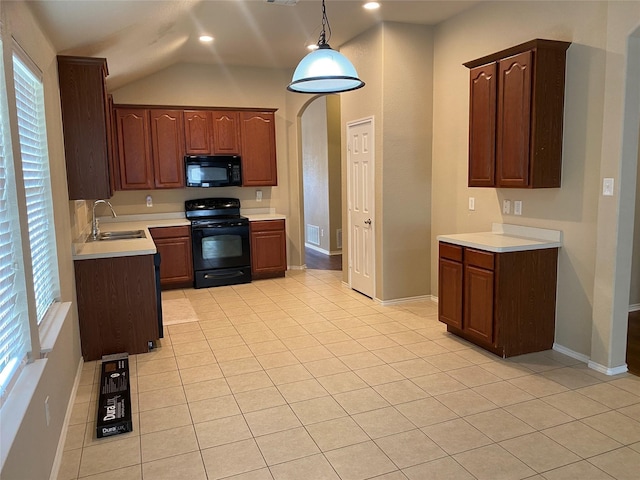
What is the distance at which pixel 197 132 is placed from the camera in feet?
21.2

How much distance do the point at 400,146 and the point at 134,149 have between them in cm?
339

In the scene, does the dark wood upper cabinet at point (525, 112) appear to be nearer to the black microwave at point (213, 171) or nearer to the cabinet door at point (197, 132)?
the black microwave at point (213, 171)

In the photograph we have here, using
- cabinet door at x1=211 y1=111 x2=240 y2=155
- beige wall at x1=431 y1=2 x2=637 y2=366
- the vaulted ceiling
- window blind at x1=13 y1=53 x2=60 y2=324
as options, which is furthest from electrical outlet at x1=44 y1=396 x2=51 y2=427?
cabinet door at x1=211 y1=111 x2=240 y2=155

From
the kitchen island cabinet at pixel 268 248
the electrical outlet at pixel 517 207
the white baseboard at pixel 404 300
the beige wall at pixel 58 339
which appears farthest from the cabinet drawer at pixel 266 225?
the electrical outlet at pixel 517 207

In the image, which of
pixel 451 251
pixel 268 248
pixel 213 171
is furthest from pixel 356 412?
pixel 213 171

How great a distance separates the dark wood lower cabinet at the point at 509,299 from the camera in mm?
3631

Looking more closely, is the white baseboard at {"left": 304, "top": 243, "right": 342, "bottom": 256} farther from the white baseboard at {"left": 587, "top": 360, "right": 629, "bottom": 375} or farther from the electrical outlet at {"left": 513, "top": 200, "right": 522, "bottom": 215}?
the white baseboard at {"left": 587, "top": 360, "right": 629, "bottom": 375}

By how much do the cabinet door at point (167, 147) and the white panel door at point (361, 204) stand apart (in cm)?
228

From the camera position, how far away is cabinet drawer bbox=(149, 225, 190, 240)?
608 centimetres

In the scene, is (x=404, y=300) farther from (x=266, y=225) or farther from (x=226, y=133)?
(x=226, y=133)

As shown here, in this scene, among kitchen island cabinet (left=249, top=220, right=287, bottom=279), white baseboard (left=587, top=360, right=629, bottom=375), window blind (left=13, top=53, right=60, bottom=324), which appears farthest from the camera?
kitchen island cabinet (left=249, top=220, right=287, bottom=279)

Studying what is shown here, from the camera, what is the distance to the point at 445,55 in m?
4.94

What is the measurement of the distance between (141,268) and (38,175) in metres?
1.24

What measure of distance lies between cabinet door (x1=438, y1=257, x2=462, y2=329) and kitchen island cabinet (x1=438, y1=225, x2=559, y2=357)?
0.14 ft
